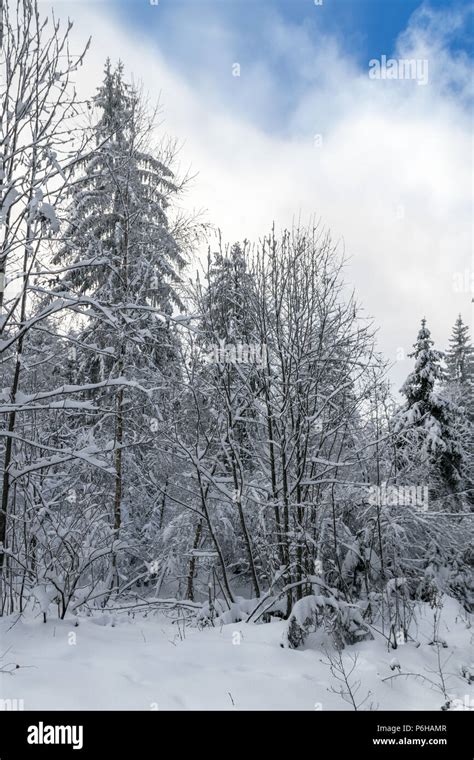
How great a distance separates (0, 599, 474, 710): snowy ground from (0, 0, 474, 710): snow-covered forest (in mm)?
24

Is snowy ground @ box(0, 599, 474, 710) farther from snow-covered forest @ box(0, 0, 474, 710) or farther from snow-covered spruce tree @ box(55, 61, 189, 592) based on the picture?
snow-covered spruce tree @ box(55, 61, 189, 592)

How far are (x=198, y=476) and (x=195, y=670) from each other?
9.20ft

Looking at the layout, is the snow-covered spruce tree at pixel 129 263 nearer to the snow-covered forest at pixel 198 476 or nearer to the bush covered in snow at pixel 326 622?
the snow-covered forest at pixel 198 476

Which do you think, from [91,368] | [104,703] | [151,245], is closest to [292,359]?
[104,703]

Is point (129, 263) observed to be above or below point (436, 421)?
above

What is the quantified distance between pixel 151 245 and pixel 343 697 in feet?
30.7

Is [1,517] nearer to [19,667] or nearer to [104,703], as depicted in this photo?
[19,667]

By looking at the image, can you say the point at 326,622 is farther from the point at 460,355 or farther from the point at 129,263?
the point at 460,355

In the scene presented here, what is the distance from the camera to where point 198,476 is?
6.49 m

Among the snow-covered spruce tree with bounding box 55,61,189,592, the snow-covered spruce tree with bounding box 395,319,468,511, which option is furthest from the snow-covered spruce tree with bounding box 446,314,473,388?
the snow-covered spruce tree with bounding box 55,61,189,592

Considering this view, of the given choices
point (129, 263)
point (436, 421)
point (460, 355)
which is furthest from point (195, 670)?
point (460, 355)

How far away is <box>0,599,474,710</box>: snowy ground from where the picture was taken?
10.8 feet

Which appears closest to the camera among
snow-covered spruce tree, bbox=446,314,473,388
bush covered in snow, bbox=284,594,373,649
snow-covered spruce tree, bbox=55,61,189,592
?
bush covered in snow, bbox=284,594,373,649

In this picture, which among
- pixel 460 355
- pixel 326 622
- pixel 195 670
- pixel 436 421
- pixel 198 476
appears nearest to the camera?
pixel 195 670
